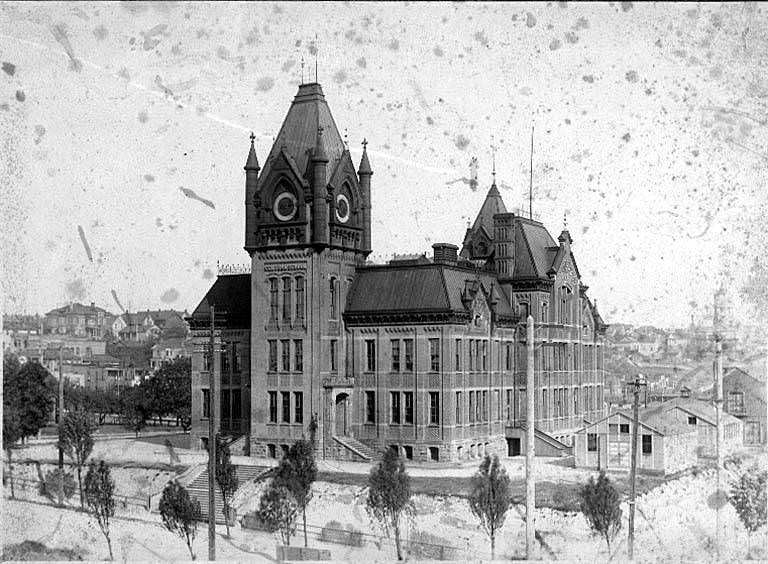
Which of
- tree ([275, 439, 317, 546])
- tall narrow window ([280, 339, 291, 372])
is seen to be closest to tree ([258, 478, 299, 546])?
tree ([275, 439, 317, 546])

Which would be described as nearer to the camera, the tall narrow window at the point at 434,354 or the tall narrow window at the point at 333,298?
the tall narrow window at the point at 434,354

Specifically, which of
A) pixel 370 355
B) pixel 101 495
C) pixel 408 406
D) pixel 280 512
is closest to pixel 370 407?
pixel 408 406

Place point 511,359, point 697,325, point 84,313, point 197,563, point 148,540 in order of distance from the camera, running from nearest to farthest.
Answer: point 197,563, point 148,540, point 697,325, point 84,313, point 511,359

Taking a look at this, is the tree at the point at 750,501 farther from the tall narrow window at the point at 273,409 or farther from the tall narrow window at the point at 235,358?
the tall narrow window at the point at 235,358

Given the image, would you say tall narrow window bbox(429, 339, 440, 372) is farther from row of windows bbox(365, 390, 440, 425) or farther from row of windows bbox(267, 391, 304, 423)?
row of windows bbox(267, 391, 304, 423)

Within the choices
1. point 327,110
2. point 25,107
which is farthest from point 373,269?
point 25,107

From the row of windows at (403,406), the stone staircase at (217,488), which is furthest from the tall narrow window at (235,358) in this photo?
the stone staircase at (217,488)

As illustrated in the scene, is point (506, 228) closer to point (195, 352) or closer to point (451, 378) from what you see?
point (451, 378)

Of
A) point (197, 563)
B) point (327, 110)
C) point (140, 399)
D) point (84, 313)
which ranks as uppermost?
point (327, 110)
